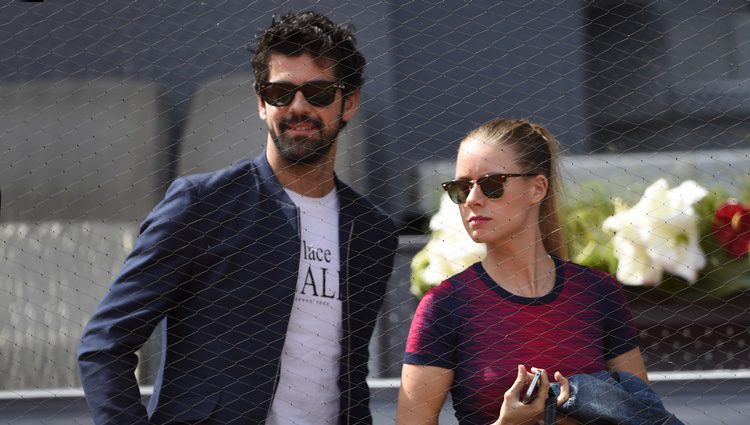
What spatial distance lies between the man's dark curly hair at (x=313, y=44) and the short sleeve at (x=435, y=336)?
0.52 metres

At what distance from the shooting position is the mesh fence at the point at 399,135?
8.04 feet

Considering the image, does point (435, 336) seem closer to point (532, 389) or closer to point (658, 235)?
point (532, 389)

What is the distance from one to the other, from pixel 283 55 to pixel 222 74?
0.21 metres

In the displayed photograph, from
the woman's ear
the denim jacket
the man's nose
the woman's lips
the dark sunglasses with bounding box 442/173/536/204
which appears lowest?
the denim jacket

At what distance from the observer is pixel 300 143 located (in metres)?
2.31

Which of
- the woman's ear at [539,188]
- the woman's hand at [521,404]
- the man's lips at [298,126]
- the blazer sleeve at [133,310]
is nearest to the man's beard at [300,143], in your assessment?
the man's lips at [298,126]

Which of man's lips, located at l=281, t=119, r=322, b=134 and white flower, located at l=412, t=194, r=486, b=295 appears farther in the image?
white flower, located at l=412, t=194, r=486, b=295

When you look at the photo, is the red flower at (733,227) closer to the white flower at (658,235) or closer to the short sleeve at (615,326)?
the white flower at (658,235)

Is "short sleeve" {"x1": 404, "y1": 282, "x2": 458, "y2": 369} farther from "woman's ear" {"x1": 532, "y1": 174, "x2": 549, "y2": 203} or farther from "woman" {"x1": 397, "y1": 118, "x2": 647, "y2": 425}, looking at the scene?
"woman's ear" {"x1": 532, "y1": 174, "x2": 549, "y2": 203}

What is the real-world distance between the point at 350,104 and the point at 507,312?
0.58 m

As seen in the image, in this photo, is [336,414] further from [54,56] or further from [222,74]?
[54,56]

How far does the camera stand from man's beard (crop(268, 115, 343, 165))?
90.8 inches

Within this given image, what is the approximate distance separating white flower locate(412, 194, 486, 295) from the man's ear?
0.28 metres

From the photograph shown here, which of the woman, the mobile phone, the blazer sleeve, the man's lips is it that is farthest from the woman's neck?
the blazer sleeve
